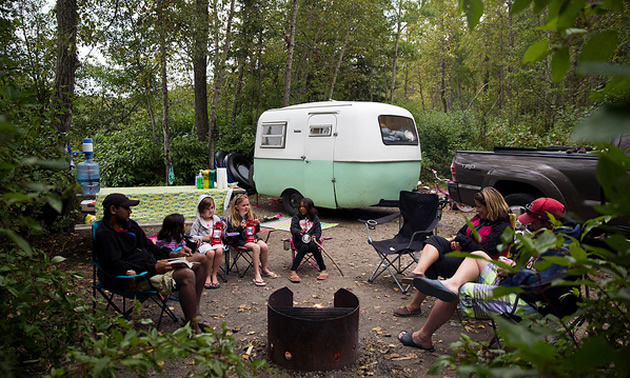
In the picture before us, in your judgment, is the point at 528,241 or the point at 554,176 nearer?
the point at 528,241

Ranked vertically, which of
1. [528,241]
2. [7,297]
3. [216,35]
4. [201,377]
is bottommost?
[201,377]

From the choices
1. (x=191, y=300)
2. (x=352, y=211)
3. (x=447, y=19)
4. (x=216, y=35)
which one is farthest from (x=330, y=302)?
(x=447, y=19)

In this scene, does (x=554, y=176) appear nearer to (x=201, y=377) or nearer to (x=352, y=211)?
(x=352, y=211)

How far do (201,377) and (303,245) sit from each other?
3.83 meters

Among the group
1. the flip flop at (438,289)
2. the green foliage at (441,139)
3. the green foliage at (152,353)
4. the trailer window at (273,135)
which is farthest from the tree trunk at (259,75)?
the green foliage at (152,353)

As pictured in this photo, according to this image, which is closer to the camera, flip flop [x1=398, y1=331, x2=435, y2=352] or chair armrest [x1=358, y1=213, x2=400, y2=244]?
flip flop [x1=398, y1=331, x2=435, y2=352]

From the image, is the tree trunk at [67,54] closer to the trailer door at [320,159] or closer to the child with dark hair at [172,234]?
the child with dark hair at [172,234]

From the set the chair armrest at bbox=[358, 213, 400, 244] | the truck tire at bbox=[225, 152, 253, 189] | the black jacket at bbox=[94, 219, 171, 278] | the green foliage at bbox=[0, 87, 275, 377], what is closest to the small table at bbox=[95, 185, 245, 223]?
the black jacket at bbox=[94, 219, 171, 278]

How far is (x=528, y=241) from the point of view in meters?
1.05

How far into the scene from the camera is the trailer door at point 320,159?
782cm

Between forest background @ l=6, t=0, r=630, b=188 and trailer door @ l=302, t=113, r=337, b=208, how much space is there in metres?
2.62

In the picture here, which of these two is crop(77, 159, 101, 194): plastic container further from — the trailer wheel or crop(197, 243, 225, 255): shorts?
the trailer wheel

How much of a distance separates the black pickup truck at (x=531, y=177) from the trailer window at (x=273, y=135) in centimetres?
343

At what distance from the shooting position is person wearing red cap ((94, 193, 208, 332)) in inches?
139
